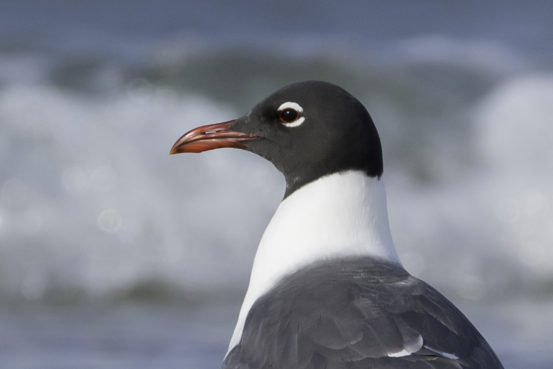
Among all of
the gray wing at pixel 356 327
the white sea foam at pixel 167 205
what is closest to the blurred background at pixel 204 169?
the white sea foam at pixel 167 205

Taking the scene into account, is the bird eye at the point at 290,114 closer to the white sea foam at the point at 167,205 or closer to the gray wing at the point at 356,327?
the gray wing at the point at 356,327

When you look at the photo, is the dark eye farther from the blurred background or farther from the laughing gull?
the blurred background

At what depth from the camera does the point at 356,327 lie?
133 inches

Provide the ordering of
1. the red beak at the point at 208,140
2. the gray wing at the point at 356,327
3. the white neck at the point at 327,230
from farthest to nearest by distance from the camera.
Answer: the red beak at the point at 208,140 < the white neck at the point at 327,230 < the gray wing at the point at 356,327

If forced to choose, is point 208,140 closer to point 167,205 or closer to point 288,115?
point 288,115

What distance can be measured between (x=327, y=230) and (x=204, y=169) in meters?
6.11

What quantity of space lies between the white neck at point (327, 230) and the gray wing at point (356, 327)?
174 millimetres

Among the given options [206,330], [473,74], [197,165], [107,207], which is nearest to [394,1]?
[473,74]

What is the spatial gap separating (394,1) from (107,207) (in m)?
7.63

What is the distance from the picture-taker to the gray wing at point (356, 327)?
3.28 m

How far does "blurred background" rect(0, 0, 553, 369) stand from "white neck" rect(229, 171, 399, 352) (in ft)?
7.81

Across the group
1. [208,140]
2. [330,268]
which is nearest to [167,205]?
[208,140]

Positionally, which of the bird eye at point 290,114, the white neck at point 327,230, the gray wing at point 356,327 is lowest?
the gray wing at point 356,327

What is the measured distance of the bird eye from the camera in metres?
4.21
